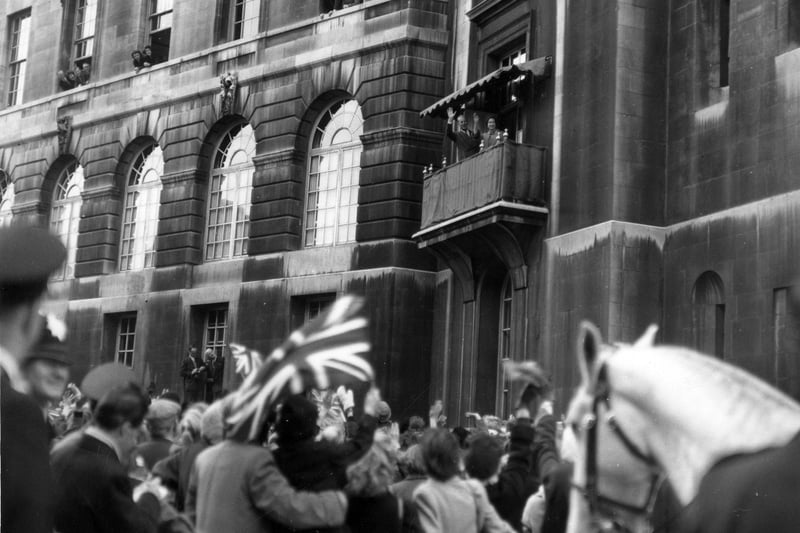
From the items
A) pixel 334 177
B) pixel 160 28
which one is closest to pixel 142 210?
pixel 160 28

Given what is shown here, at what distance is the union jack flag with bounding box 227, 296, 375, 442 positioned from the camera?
5.77 metres

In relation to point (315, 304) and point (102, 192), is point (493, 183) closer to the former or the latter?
point (315, 304)

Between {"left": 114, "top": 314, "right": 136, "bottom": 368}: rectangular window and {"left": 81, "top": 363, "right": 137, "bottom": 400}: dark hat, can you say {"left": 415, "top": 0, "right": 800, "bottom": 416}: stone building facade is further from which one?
{"left": 81, "top": 363, "right": 137, "bottom": 400}: dark hat

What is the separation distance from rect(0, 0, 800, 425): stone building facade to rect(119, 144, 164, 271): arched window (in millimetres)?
105

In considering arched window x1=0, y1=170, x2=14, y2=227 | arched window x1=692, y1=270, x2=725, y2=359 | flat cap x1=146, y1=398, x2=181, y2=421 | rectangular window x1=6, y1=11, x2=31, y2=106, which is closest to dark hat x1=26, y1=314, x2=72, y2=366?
flat cap x1=146, y1=398, x2=181, y2=421

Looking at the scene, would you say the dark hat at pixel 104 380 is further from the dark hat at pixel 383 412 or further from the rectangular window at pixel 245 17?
the rectangular window at pixel 245 17

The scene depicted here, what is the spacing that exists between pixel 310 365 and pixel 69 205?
120 ft

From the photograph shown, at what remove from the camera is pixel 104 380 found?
6594 millimetres

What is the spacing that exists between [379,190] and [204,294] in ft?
23.2

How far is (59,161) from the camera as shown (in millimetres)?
40906

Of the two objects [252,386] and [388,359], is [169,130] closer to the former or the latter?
[388,359]

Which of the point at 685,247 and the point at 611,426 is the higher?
the point at 685,247

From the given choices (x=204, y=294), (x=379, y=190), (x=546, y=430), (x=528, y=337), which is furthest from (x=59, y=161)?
(x=546, y=430)

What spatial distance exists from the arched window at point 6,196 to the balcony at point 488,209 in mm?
20920
